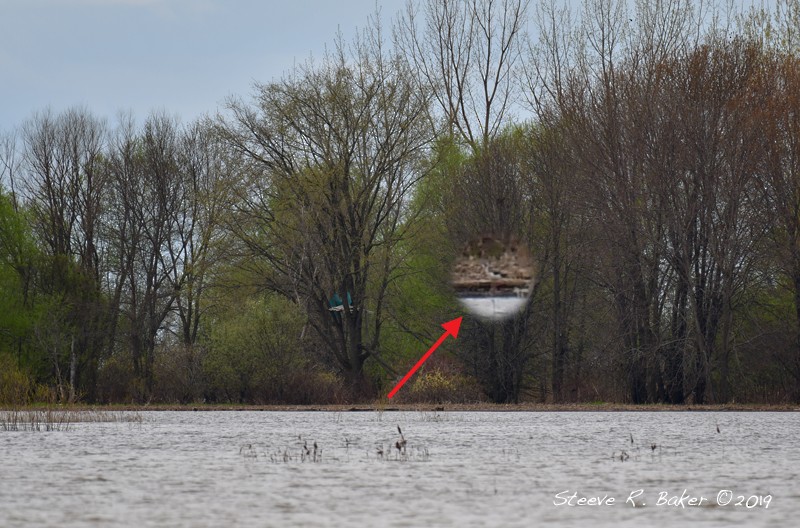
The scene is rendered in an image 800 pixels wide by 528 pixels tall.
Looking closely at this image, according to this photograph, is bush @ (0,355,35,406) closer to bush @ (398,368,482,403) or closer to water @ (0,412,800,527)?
bush @ (398,368,482,403)

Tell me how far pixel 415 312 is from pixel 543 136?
7.54 metres

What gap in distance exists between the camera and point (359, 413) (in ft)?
96.7

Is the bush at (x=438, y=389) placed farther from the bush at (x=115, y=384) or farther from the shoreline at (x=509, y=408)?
the bush at (x=115, y=384)

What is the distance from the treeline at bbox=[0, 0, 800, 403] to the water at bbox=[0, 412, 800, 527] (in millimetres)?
13623

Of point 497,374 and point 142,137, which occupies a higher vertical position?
point 142,137

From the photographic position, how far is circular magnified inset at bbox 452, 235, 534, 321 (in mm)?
30188

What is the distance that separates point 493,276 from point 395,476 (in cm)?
1795

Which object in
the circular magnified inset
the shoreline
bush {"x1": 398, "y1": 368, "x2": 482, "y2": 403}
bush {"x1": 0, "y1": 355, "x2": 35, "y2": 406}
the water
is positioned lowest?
the water

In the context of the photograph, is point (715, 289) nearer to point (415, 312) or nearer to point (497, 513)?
point (415, 312)

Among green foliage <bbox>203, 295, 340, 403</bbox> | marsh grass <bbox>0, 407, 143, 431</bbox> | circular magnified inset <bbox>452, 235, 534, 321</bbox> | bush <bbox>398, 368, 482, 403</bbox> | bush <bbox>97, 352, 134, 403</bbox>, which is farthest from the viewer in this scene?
bush <bbox>97, 352, 134, 403</bbox>

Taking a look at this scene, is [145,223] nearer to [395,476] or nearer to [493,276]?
[493,276]

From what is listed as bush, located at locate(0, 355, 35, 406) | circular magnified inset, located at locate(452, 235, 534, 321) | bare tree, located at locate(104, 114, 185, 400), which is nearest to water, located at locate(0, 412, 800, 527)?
circular magnified inset, located at locate(452, 235, 534, 321)

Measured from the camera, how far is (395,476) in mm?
11766

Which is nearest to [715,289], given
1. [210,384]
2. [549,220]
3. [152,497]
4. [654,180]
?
[654,180]
